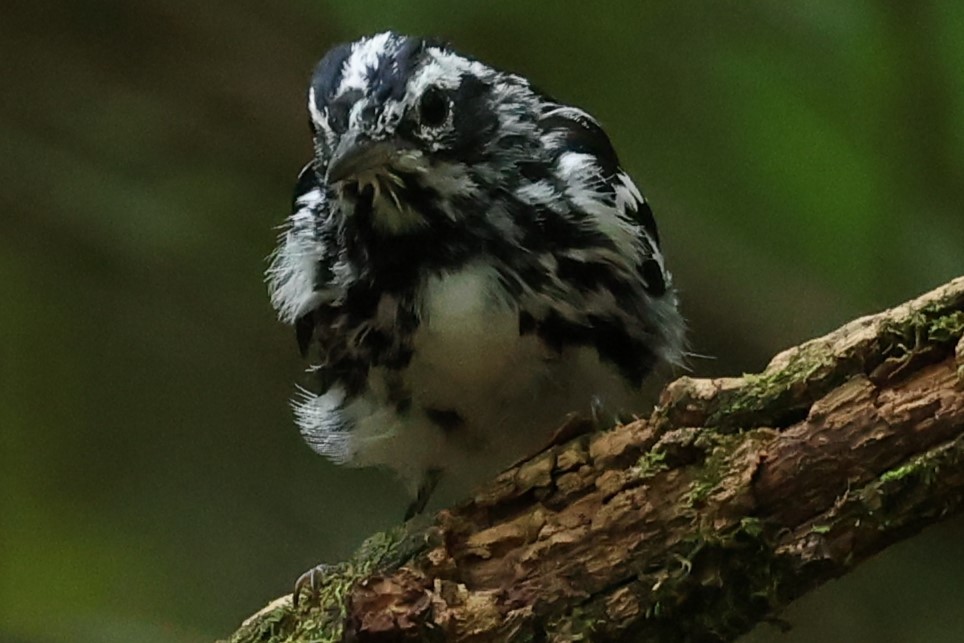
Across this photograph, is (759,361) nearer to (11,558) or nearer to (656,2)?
(656,2)

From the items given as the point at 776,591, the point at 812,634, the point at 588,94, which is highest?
the point at 588,94

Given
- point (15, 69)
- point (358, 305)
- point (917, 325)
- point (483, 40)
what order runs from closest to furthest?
1. point (917, 325)
2. point (358, 305)
3. point (483, 40)
4. point (15, 69)

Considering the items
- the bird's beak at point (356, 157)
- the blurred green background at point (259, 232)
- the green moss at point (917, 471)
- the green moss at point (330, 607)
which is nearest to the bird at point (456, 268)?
the bird's beak at point (356, 157)

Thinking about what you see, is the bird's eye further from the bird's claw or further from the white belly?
the bird's claw

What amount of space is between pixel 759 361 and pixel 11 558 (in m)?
1.68

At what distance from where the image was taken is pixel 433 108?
4.89 feet

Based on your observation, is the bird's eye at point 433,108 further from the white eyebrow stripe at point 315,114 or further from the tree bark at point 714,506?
the tree bark at point 714,506

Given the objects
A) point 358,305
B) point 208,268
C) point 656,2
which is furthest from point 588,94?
point 358,305

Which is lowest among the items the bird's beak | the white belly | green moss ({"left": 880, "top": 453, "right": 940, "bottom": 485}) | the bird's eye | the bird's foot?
green moss ({"left": 880, "top": 453, "right": 940, "bottom": 485})

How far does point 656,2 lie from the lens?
7.91 feet

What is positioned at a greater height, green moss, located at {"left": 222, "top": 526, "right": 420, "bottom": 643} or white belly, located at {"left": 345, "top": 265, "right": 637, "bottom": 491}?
white belly, located at {"left": 345, "top": 265, "right": 637, "bottom": 491}

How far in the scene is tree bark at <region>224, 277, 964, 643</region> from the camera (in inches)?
46.1

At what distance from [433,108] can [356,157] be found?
0.15 meters

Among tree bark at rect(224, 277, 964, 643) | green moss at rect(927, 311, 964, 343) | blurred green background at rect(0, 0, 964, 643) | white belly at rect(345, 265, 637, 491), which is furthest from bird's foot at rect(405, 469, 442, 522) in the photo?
green moss at rect(927, 311, 964, 343)
